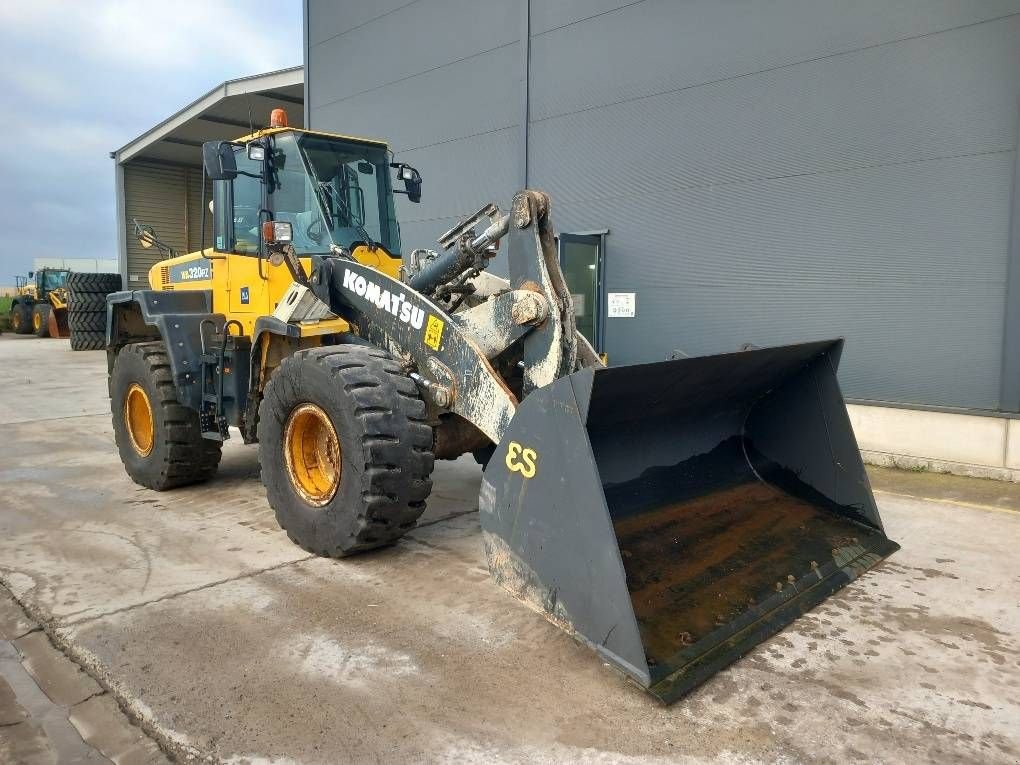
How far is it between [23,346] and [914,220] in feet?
82.9

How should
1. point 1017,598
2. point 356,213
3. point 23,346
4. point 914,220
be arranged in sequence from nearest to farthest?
point 1017,598, point 356,213, point 914,220, point 23,346

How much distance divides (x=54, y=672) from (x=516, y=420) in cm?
223

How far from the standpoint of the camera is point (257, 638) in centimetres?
338

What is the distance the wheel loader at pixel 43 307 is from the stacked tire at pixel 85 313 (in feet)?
15.3

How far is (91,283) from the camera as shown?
21.9 m

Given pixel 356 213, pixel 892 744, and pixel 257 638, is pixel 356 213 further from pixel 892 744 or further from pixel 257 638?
pixel 892 744

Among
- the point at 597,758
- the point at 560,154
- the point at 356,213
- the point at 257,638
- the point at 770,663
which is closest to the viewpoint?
the point at 597,758

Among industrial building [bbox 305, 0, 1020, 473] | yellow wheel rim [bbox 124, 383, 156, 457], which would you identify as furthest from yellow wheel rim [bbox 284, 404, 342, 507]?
industrial building [bbox 305, 0, 1020, 473]

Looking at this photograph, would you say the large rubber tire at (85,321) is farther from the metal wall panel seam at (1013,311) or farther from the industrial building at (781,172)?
the metal wall panel seam at (1013,311)

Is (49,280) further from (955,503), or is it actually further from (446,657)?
(955,503)

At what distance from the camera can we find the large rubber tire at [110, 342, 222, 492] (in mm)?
5820

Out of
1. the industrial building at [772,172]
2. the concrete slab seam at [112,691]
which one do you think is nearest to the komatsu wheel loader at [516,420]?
the concrete slab seam at [112,691]

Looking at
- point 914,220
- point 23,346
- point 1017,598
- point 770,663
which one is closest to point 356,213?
point 770,663

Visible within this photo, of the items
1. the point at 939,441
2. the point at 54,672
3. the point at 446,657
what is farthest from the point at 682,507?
the point at 939,441
